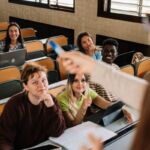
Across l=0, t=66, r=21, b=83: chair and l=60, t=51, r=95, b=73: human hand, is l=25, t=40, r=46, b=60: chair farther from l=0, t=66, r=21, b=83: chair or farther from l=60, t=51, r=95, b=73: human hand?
l=60, t=51, r=95, b=73: human hand

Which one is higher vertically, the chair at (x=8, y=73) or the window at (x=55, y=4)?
the window at (x=55, y=4)

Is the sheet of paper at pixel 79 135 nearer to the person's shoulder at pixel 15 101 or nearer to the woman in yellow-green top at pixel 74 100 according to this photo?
the woman in yellow-green top at pixel 74 100

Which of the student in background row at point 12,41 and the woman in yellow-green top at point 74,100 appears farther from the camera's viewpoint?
the student in background row at point 12,41

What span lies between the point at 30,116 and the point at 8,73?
1.27 m

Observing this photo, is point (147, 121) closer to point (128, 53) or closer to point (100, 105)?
point (100, 105)

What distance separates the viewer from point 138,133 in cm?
51

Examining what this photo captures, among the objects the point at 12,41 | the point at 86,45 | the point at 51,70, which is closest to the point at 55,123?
the point at 51,70

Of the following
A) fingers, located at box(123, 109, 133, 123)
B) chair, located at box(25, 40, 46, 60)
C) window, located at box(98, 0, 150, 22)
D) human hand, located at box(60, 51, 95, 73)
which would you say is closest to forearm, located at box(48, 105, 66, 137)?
fingers, located at box(123, 109, 133, 123)

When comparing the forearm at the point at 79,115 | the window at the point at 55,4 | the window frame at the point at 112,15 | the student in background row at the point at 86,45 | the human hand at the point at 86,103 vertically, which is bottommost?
the forearm at the point at 79,115

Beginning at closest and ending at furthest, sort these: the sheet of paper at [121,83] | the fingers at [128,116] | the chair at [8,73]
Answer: the sheet of paper at [121,83] < the fingers at [128,116] < the chair at [8,73]

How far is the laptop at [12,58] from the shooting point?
153 inches

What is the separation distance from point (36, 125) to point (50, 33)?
479cm

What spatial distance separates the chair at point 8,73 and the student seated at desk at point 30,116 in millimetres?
1085

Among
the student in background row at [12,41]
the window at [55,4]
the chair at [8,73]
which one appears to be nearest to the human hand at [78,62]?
the chair at [8,73]
